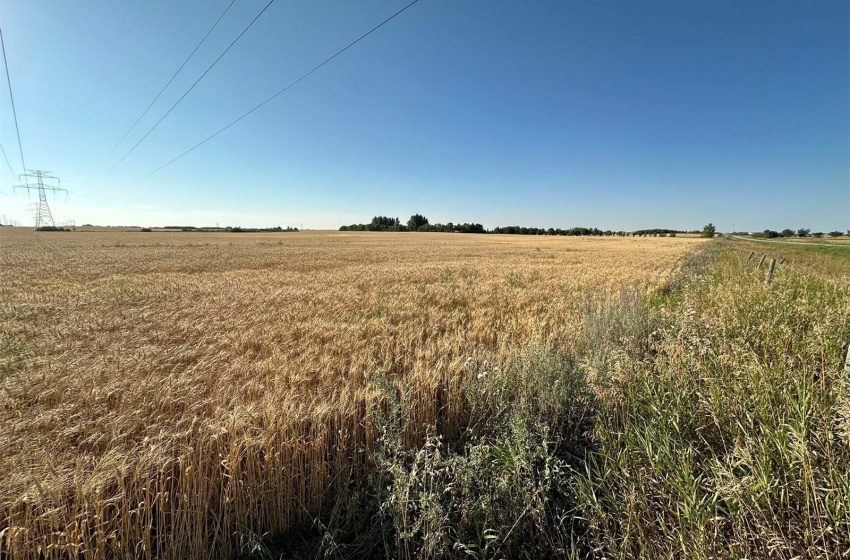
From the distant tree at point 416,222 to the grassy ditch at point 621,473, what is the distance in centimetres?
14483

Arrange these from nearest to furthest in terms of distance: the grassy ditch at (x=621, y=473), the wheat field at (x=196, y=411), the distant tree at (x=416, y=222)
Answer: the grassy ditch at (x=621, y=473) < the wheat field at (x=196, y=411) < the distant tree at (x=416, y=222)

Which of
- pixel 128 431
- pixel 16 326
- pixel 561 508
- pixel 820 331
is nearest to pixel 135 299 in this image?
pixel 16 326

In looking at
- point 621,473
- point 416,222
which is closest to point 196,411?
point 621,473

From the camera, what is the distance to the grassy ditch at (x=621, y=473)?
200 centimetres

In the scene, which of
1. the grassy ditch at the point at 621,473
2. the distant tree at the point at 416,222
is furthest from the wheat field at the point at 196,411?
the distant tree at the point at 416,222

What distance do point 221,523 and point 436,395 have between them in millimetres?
2277

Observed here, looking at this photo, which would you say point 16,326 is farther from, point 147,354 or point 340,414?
point 340,414

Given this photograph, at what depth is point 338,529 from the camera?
250 centimetres

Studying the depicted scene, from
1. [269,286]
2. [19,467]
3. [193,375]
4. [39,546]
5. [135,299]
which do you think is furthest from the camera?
[269,286]

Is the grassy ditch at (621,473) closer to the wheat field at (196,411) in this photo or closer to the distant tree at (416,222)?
the wheat field at (196,411)

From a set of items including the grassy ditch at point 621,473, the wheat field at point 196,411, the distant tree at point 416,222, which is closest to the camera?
the grassy ditch at point 621,473

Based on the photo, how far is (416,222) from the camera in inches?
5827

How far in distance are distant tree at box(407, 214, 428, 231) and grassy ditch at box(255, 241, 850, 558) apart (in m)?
145

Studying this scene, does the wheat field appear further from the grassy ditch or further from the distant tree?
the distant tree
